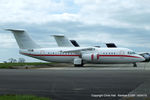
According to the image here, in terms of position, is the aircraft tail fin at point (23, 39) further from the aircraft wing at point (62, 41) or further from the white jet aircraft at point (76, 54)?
the aircraft wing at point (62, 41)

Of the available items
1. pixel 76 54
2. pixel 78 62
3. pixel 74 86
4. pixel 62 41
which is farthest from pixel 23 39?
pixel 74 86

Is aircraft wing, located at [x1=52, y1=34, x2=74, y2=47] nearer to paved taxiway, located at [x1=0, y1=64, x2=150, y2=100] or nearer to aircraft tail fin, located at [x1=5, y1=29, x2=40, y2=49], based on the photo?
aircraft tail fin, located at [x1=5, y1=29, x2=40, y2=49]

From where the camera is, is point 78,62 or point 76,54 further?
point 76,54

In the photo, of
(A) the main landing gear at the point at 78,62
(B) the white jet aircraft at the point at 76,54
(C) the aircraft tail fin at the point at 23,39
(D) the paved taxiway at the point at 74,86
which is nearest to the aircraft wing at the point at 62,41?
(B) the white jet aircraft at the point at 76,54

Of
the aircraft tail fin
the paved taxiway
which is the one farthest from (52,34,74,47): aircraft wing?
the paved taxiway

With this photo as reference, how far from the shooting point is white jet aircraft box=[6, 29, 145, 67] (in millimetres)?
45969

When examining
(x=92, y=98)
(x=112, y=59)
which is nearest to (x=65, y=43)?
(x=112, y=59)

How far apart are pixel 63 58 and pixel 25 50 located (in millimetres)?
6859

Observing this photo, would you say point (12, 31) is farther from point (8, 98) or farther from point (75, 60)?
point (8, 98)

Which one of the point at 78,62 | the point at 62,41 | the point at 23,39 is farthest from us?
the point at 62,41

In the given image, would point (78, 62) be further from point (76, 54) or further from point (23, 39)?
point (23, 39)

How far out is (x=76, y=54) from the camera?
49.0m

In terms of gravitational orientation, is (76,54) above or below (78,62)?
above

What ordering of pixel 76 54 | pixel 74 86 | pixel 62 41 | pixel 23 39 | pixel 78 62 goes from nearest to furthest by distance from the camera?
pixel 74 86 → pixel 78 62 → pixel 76 54 → pixel 23 39 → pixel 62 41
